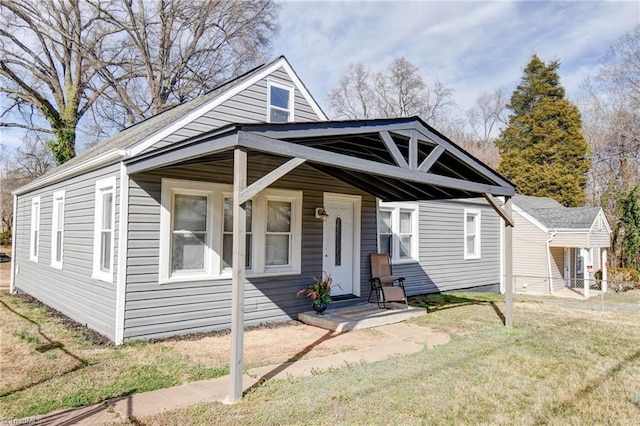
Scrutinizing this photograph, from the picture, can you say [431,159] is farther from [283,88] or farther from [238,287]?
[283,88]

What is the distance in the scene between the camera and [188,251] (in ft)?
21.0

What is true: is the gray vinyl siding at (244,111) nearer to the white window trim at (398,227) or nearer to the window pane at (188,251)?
the window pane at (188,251)

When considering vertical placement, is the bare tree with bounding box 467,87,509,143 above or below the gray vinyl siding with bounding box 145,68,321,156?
above

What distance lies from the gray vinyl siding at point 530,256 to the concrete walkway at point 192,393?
11.5 metres

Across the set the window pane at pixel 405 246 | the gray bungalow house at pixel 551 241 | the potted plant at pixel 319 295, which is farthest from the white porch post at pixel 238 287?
the gray bungalow house at pixel 551 241

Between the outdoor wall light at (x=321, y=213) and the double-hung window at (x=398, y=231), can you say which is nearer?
the outdoor wall light at (x=321, y=213)

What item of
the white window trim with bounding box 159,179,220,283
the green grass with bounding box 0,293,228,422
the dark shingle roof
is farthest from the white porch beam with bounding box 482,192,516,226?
the dark shingle roof

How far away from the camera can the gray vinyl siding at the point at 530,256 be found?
602 inches

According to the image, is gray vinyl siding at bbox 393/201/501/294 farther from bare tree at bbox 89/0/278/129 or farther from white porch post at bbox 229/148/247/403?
bare tree at bbox 89/0/278/129

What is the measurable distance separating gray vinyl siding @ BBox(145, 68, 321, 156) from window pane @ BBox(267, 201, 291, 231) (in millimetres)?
1617

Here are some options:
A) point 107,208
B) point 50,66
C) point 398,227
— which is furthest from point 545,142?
point 50,66

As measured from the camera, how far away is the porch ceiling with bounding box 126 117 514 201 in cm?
415

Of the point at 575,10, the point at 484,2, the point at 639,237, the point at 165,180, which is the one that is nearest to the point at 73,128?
the point at 165,180

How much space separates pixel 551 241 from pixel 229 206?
13.0 m
